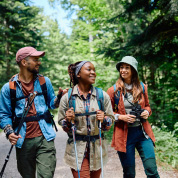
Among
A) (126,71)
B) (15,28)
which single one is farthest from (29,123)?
(15,28)

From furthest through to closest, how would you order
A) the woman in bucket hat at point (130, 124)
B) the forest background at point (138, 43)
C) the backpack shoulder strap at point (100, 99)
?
the forest background at point (138, 43) → the woman in bucket hat at point (130, 124) → the backpack shoulder strap at point (100, 99)

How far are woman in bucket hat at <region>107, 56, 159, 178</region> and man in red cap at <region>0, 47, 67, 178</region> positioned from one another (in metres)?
1.01

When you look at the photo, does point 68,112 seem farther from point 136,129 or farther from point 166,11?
point 166,11

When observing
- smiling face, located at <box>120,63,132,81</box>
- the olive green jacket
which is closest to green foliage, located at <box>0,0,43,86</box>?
smiling face, located at <box>120,63,132,81</box>

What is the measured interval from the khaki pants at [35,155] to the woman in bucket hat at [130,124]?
3.38 feet

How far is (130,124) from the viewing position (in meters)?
3.19

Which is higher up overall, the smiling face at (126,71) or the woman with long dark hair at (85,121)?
the smiling face at (126,71)

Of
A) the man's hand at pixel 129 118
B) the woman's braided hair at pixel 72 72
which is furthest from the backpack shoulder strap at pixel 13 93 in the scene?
the man's hand at pixel 129 118

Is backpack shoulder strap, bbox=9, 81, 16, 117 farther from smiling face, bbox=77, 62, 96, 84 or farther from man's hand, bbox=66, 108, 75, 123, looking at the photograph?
smiling face, bbox=77, 62, 96, 84

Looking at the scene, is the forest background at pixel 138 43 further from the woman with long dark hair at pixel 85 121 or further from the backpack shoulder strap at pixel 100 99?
the backpack shoulder strap at pixel 100 99

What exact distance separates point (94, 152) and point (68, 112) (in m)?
0.65

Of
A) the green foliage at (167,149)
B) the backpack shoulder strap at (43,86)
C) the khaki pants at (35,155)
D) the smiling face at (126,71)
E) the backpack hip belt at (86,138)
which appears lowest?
the green foliage at (167,149)

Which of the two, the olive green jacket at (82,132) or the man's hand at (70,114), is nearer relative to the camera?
the man's hand at (70,114)

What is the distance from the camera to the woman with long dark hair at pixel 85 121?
8.51ft
